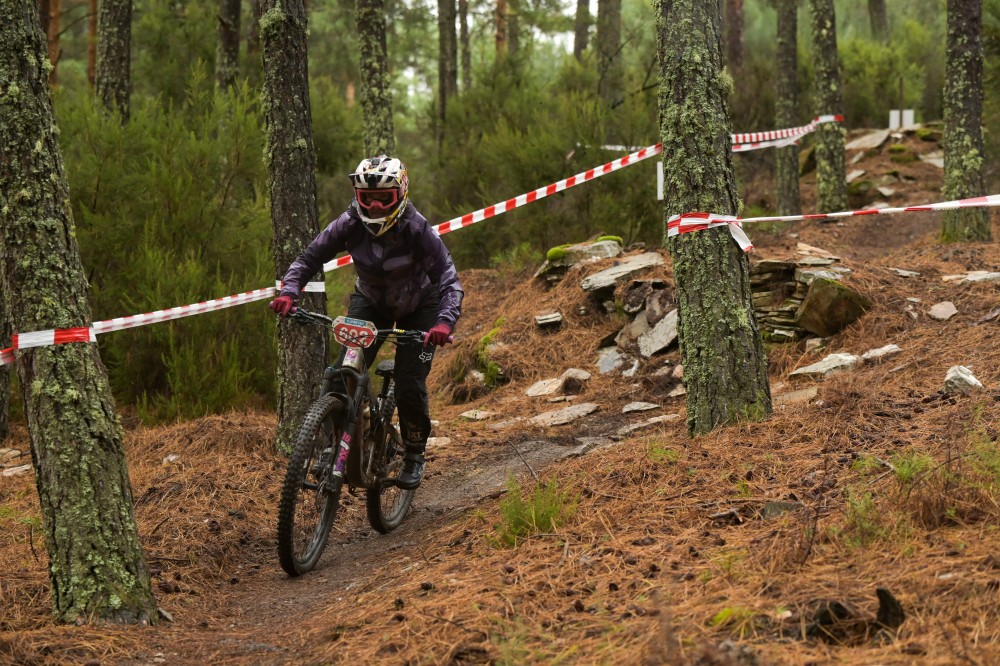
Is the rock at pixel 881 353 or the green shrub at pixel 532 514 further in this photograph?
the rock at pixel 881 353

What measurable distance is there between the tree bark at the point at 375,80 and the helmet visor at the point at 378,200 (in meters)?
7.29

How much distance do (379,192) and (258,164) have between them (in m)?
4.14

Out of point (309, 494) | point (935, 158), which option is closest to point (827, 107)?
point (935, 158)

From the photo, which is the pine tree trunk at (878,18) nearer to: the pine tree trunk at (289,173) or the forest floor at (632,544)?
the forest floor at (632,544)

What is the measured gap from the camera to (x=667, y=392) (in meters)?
8.05

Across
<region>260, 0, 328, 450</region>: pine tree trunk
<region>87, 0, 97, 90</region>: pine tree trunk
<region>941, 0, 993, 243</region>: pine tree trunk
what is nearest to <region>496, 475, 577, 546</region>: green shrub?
<region>260, 0, 328, 450</region>: pine tree trunk

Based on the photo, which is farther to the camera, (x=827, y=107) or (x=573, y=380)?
(x=827, y=107)

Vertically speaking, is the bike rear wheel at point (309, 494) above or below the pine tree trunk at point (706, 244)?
below

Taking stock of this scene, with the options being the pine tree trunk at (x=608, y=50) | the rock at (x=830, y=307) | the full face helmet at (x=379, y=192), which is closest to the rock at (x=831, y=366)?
the rock at (x=830, y=307)

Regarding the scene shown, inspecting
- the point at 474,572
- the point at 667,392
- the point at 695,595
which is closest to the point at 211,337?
the point at 667,392

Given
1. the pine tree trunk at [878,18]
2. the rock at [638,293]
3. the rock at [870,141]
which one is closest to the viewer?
the rock at [638,293]

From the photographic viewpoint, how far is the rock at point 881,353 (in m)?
6.98

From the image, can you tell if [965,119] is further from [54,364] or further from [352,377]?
[54,364]

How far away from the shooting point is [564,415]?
7895mm
